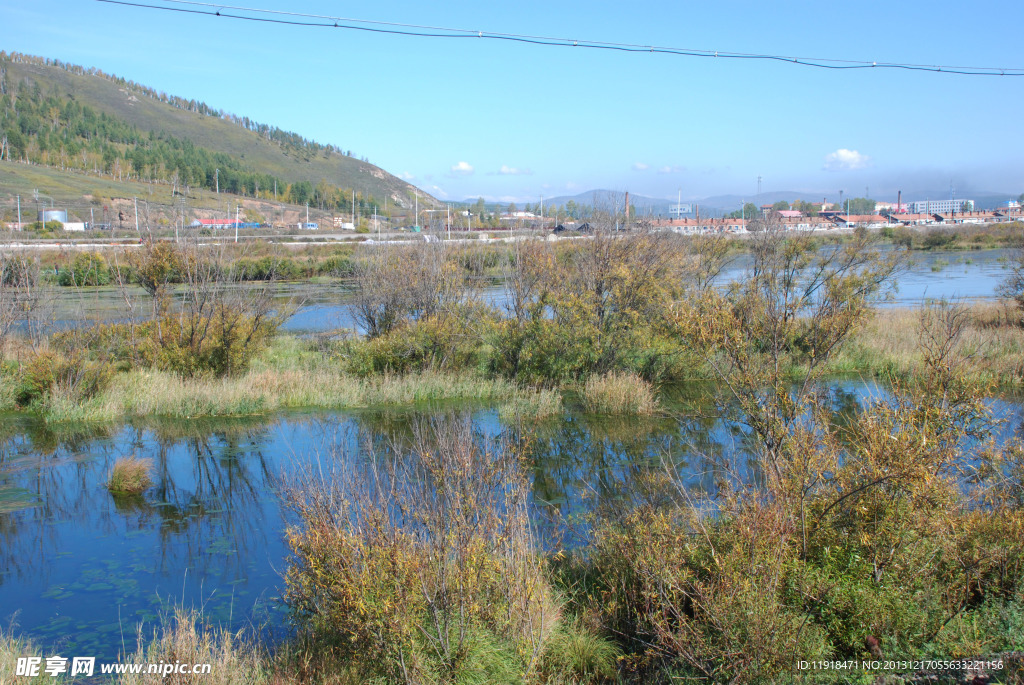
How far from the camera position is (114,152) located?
95.4 meters

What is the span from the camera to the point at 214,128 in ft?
450

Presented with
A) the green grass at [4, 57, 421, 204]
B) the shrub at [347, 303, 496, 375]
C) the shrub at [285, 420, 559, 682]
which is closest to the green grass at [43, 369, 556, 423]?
Answer: the shrub at [347, 303, 496, 375]

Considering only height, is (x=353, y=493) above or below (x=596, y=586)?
above

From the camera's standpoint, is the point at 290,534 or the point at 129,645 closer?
the point at 290,534

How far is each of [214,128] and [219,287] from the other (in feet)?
443

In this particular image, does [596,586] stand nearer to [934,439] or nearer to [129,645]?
[934,439]

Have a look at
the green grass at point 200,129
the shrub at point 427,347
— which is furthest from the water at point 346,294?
the green grass at point 200,129

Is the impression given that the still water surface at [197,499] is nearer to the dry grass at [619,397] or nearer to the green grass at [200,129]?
the dry grass at [619,397]

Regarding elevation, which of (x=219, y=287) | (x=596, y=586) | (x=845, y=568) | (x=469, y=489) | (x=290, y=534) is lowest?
(x=596, y=586)

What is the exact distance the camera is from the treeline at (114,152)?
8812cm

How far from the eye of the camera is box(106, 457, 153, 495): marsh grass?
38.2 ft

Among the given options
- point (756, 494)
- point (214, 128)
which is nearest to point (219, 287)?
point (756, 494)

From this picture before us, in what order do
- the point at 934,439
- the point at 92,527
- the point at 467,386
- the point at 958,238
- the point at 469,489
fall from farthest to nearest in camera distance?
the point at 958,238 < the point at 467,386 < the point at 92,527 < the point at 934,439 < the point at 469,489

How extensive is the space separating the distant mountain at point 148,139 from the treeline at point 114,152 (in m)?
0.16
